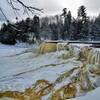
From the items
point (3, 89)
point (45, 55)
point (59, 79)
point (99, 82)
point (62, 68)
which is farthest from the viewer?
point (45, 55)

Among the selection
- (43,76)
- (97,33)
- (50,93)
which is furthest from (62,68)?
(97,33)

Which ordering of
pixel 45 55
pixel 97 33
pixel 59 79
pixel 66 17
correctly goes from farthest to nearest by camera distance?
1. pixel 66 17
2. pixel 97 33
3. pixel 45 55
4. pixel 59 79

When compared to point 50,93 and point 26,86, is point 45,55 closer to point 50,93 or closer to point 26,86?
point 26,86

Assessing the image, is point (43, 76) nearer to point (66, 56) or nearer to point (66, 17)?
point (66, 56)

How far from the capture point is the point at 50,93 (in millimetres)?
11844

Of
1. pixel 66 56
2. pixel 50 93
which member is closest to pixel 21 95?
pixel 50 93

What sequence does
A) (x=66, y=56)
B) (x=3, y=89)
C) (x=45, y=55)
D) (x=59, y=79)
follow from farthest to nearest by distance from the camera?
(x=45, y=55)
(x=66, y=56)
(x=59, y=79)
(x=3, y=89)

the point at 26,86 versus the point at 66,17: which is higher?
the point at 66,17

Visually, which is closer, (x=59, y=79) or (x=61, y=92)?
(x=61, y=92)

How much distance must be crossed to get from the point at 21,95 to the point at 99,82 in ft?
10.1

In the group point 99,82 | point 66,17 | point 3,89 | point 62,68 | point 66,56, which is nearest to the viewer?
point 99,82

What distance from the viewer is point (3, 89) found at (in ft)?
41.9

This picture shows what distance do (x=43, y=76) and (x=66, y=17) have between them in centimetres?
2669

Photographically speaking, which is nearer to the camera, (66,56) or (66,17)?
(66,56)
